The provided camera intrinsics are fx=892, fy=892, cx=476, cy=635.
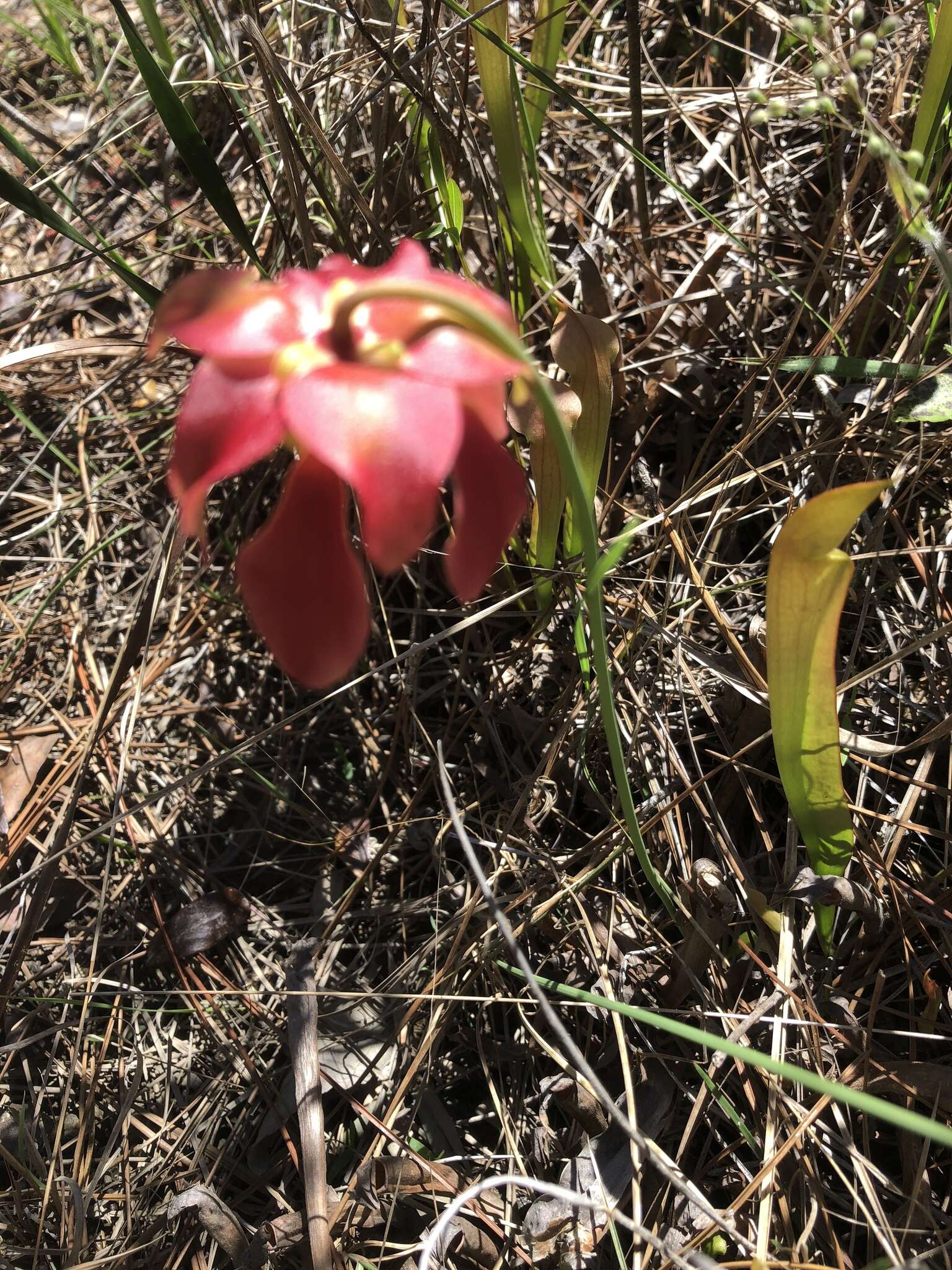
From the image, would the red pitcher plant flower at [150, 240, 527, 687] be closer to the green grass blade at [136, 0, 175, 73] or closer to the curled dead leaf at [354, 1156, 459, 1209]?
the green grass blade at [136, 0, 175, 73]

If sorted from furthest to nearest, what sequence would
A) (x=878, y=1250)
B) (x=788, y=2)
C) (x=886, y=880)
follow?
1. (x=788, y=2)
2. (x=886, y=880)
3. (x=878, y=1250)

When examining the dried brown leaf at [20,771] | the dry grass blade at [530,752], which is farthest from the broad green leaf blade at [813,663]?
the dried brown leaf at [20,771]

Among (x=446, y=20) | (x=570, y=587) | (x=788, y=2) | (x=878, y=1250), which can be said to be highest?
(x=446, y=20)

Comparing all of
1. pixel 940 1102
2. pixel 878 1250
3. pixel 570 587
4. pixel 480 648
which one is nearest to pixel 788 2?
pixel 570 587

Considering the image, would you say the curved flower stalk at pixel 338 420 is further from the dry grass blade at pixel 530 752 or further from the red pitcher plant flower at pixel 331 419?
the dry grass blade at pixel 530 752

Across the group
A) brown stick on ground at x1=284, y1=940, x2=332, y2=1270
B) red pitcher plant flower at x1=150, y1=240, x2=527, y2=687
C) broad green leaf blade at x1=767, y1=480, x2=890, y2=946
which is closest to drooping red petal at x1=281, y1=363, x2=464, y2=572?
red pitcher plant flower at x1=150, y1=240, x2=527, y2=687

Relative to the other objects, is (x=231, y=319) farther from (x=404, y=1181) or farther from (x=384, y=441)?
(x=404, y=1181)

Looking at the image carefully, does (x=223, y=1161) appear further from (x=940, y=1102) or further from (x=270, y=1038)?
(x=940, y=1102)
